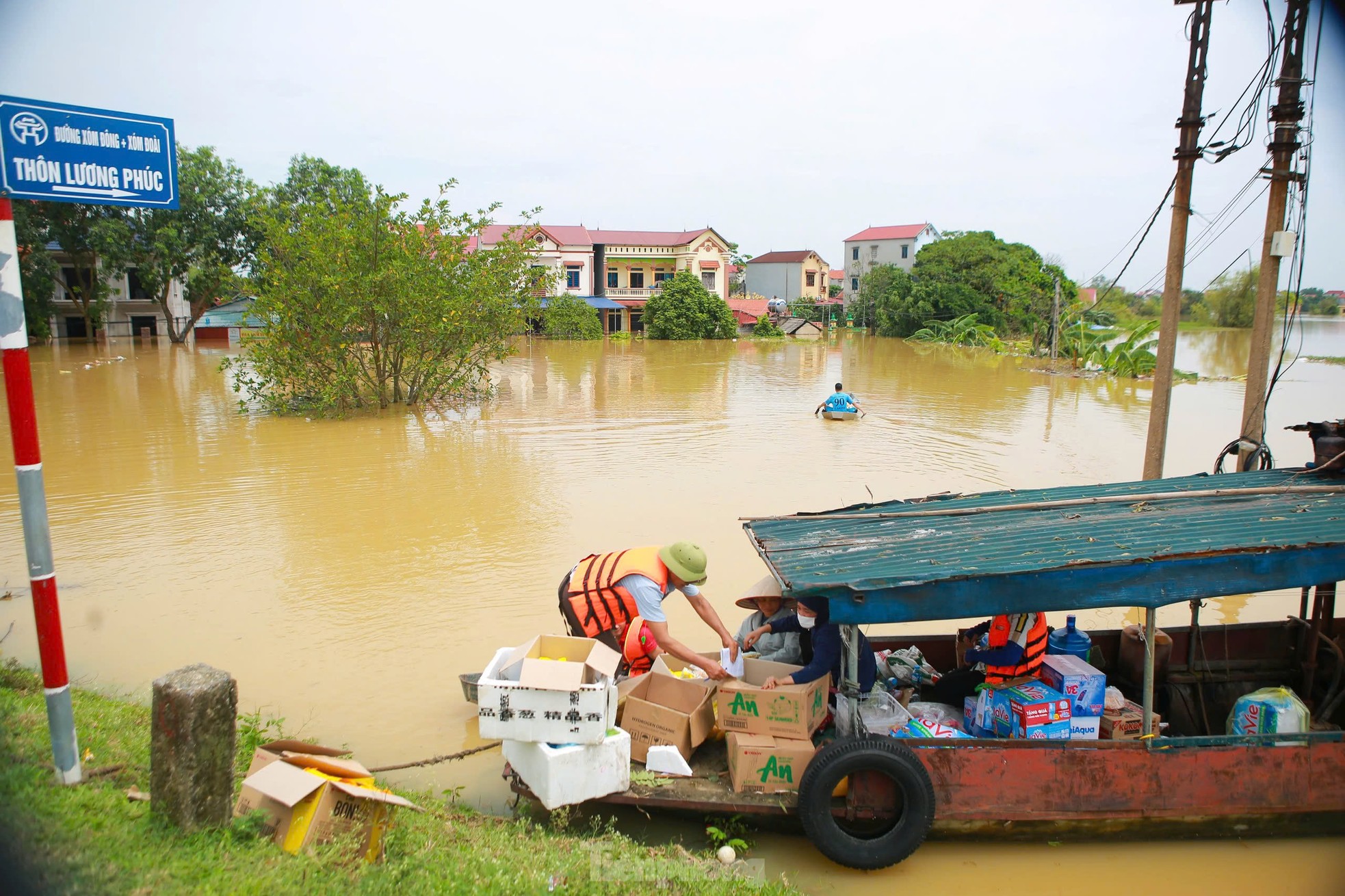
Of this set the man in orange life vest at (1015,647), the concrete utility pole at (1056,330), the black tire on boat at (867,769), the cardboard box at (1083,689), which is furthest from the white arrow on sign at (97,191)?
the concrete utility pole at (1056,330)

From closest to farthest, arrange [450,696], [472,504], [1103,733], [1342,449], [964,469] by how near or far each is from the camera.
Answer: [1103,733]
[1342,449]
[450,696]
[472,504]
[964,469]

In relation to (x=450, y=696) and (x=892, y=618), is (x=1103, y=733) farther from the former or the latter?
(x=450, y=696)

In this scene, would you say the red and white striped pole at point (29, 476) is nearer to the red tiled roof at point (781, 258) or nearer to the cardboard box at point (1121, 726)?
the cardboard box at point (1121, 726)

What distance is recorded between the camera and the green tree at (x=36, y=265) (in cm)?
3316

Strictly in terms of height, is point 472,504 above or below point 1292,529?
below

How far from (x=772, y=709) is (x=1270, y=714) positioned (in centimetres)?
303

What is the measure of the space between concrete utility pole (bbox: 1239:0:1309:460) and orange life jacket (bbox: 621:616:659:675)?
22.2 feet

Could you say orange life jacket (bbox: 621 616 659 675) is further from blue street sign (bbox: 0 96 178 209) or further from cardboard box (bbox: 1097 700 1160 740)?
blue street sign (bbox: 0 96 178 209)

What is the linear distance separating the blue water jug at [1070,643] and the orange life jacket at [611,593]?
273 centimetres

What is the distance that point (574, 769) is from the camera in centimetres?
453

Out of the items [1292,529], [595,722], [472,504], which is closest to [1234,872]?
[1292,529]

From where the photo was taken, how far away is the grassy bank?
128 inches

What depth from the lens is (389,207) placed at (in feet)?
60.4

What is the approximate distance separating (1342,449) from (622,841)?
5.66 meters
